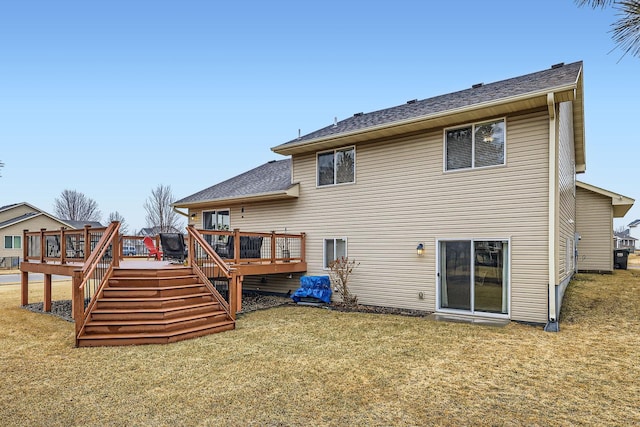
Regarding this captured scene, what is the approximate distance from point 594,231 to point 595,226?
233mm

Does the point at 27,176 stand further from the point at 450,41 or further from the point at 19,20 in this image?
the point at 450,41

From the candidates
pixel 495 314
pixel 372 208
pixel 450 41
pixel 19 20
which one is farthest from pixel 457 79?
pixel 19 20

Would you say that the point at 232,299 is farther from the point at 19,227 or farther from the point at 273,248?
the point at 19,227

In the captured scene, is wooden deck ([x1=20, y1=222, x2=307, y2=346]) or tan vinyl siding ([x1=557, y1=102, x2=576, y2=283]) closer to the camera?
wooden deck ([x1=20, y1=222, x2=307, y2=346])

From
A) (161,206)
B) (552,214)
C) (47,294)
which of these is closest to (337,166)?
(552,214)

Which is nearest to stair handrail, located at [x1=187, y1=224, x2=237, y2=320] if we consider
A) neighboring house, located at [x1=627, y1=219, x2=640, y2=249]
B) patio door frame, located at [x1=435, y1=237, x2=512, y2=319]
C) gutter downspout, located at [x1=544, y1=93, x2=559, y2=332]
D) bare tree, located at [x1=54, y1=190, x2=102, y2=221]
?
patio door frame, located at [x1=435, y1=237, x2=512, y2=319]

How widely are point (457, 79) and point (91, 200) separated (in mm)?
54936

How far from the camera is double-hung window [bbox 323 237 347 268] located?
10.4 m

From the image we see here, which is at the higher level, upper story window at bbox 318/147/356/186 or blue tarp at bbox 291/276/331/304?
upper story window at bbox 318/147/356/186

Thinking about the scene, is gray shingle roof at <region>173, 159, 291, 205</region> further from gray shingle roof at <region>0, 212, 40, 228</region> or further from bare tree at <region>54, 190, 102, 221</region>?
bare tree at <region>54, 190, 102, 221</region>

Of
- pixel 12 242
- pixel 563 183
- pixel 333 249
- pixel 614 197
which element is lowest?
pixel 12 242

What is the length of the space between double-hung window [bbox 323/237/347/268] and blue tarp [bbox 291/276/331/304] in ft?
2.06

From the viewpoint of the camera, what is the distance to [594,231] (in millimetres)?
15398

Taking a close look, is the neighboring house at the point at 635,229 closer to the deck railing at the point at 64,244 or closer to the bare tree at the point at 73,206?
the deck railing at the point at 64,244
